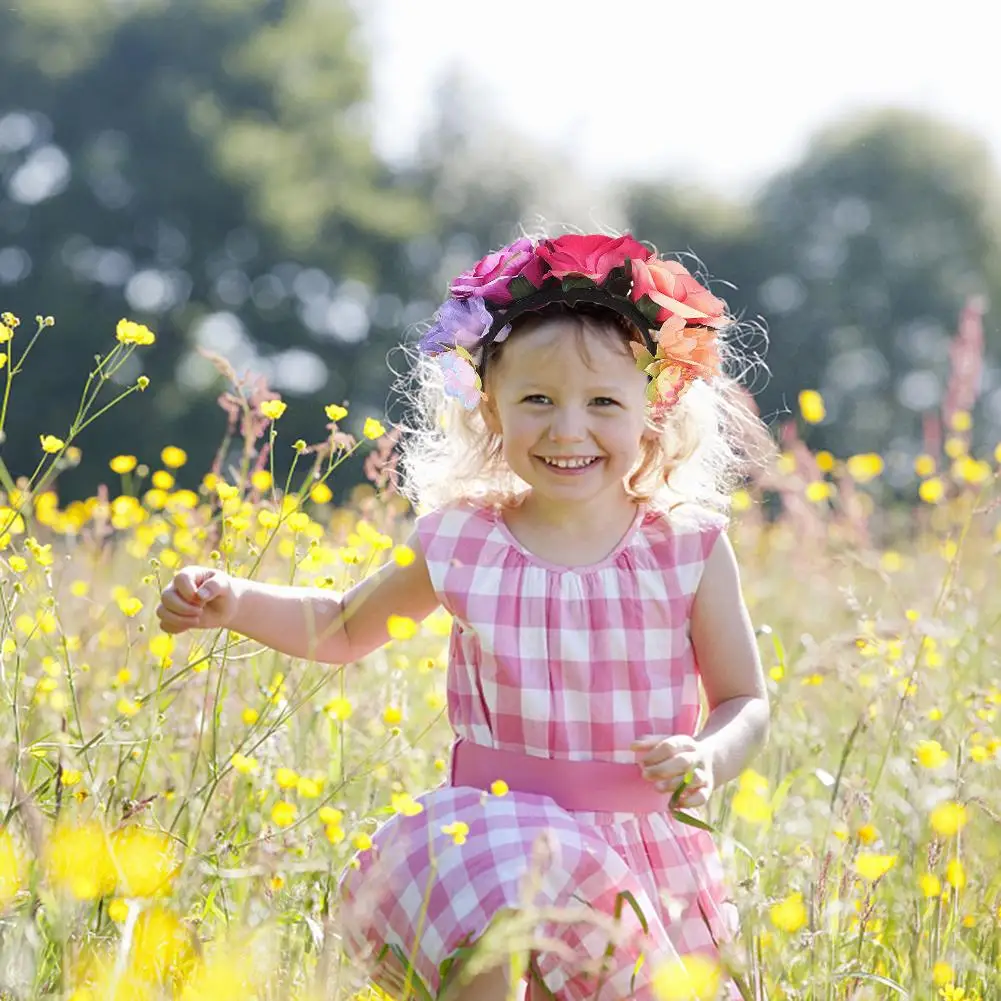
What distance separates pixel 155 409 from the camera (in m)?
15.0

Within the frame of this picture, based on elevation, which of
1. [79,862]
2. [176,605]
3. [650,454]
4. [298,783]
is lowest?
[79,862]

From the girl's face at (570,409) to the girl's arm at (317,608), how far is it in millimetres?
268

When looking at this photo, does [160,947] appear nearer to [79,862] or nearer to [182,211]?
[79,862]

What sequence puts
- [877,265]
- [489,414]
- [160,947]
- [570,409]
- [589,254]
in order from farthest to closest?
[877,265] → [489,414] → [589,254] → [570,409] → [160,947]

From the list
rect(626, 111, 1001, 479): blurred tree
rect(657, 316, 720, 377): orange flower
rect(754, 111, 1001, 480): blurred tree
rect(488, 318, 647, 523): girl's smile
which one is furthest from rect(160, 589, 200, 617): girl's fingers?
rect(626, 111, 1001, 479): blurred tree

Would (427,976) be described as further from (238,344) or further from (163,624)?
(238,344)

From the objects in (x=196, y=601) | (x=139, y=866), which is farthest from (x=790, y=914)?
(x=196, y=601)

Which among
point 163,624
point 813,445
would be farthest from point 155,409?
point 163,624

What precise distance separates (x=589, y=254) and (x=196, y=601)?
81 centimetres

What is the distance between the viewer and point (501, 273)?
2217 mm

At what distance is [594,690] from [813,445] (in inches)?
649

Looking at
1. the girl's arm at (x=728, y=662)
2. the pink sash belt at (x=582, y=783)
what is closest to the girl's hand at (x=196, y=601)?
the pink sash belt at (x=582, y=783)

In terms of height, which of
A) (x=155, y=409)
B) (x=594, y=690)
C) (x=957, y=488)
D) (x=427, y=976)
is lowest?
(x=427, y=976)

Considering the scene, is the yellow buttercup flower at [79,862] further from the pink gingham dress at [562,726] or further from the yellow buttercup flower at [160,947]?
the pink gingham dress at [562,726]
